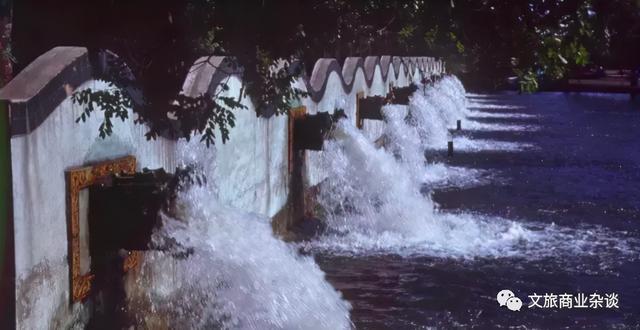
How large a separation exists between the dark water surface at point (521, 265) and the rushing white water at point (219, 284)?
68 cm

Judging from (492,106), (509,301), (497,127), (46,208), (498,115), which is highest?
(492,106)

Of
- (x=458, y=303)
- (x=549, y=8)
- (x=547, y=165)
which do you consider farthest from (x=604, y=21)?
(x=547, y=165)

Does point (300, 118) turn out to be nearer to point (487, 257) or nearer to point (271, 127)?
point (271, 127)

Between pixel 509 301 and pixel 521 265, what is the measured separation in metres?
1.39

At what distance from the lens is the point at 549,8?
5629mm

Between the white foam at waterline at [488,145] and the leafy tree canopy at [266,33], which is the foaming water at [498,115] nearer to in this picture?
the white foam at waterline at [488,145]

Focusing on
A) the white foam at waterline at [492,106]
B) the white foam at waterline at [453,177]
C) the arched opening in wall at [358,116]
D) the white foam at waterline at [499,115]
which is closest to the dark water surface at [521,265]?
the white foam at waterline at [453,177]

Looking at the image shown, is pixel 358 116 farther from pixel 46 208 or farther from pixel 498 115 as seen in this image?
pixel 498 115

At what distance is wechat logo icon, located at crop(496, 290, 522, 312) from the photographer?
709 centimetres

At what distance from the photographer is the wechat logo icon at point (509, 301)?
709 centimetres

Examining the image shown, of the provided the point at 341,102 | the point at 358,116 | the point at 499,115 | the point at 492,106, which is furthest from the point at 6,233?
the point at 492,106

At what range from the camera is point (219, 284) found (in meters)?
5.99

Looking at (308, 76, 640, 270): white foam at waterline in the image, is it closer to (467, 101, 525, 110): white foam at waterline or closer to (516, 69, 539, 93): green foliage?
(516, 69, 539, 93): green foliage

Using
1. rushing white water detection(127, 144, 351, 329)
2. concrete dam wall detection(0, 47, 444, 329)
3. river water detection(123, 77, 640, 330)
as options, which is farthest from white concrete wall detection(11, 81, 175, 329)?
rushing white water detection(127, 144, 351, 329)
